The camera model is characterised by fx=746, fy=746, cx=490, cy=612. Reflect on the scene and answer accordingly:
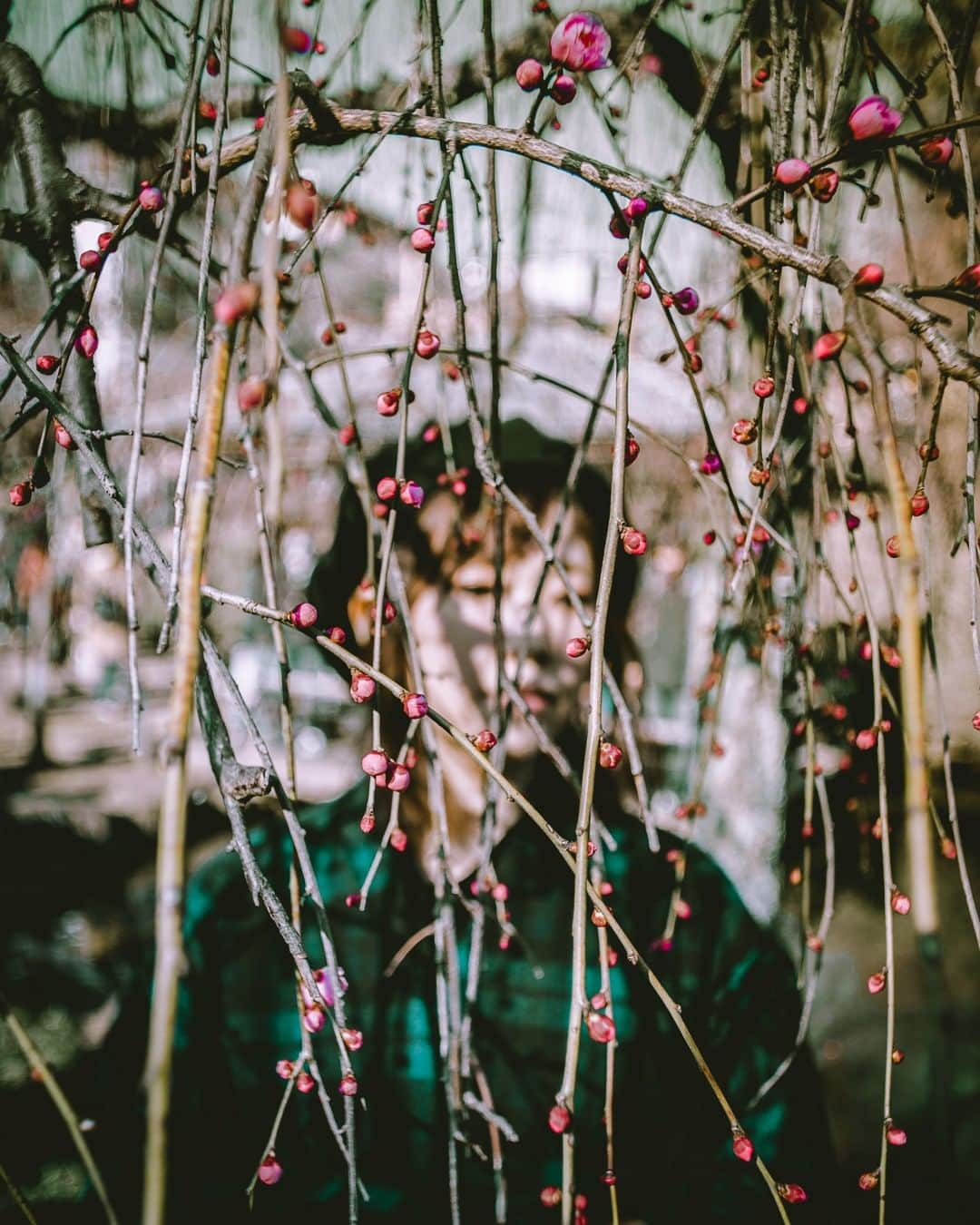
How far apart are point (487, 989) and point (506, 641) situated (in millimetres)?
796

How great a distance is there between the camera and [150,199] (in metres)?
0.72

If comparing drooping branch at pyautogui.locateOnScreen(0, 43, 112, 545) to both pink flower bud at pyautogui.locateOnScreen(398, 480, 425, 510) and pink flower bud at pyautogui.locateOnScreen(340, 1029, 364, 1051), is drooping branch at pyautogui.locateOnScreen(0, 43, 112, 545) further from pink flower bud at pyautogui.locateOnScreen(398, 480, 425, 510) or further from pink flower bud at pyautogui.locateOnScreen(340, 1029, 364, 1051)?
pink flower bud at pyautogui.locateOnScreen(340, 1029, 364, 1051)

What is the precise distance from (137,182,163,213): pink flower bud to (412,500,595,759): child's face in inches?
43.3

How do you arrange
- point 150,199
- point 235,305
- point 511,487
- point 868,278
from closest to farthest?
point 235,305, point 868,278, point 150,199, point 511,487

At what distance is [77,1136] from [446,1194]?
1.29 m

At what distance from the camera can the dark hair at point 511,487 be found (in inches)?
68.9

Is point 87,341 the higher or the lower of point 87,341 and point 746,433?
the higher

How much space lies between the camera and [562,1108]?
0.50 m

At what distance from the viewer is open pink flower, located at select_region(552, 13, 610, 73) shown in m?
0.69

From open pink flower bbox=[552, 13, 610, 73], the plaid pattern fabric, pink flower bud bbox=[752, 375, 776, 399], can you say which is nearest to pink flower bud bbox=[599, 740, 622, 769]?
pink flower bud bbox=[752, 375, 776, 399]

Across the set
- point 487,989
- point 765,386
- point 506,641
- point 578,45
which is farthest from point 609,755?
point 487,989

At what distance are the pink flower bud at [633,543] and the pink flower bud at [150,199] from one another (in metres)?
0.56

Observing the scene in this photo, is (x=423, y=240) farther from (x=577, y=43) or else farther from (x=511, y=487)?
(x=511, y=487)

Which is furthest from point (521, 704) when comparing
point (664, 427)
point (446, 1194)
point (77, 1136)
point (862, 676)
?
point (862, 676)
